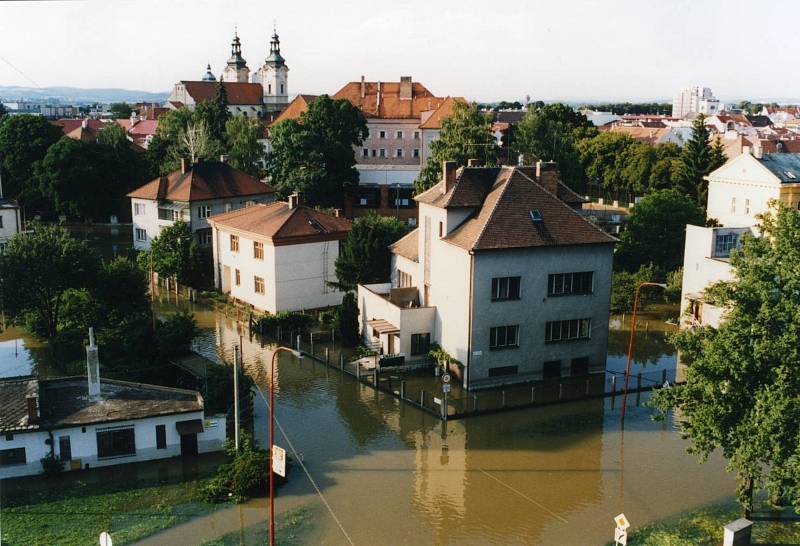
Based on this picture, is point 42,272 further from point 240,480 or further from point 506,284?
point 506,284

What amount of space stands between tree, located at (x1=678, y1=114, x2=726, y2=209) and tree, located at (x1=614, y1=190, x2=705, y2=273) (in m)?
17.9

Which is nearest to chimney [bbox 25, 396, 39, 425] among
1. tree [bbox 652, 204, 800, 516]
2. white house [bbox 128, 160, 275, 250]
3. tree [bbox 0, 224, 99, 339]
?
tree [bbox 0, 224, 99, 339]

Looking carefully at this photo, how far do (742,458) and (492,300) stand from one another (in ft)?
42.7

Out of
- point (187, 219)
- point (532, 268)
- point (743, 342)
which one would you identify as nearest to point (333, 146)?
point (187, 219)

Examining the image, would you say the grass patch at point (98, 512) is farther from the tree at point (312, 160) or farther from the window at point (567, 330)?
the tree at point (312, 160)

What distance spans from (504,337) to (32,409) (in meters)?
17.0

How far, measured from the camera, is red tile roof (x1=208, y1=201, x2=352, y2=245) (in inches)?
1624

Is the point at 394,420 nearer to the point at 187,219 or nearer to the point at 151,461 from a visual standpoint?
the point at 151,461

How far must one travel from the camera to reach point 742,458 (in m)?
18.9

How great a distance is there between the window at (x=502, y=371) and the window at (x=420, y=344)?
11.5 ft

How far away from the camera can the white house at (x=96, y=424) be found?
23.0 m

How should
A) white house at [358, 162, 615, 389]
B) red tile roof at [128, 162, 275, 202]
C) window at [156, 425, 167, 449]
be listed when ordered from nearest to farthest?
1. window at [156, 425, 167, 449]
2. white house at [358, 162, 615, 389]
3. red tile roof at [128, 162, 275, 202]

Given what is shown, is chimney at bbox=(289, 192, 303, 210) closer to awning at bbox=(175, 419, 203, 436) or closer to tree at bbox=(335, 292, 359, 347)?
tree at bbox=(335, 292, 359, 347)

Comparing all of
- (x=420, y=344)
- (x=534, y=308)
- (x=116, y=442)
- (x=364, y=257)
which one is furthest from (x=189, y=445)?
(x=364, y=257)
